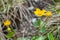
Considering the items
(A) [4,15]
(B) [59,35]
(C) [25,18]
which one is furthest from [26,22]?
(B) [59,35]

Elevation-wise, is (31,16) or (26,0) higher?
(26,0)

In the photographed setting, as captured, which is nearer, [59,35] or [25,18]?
[59,35]

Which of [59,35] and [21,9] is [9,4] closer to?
[21,9]

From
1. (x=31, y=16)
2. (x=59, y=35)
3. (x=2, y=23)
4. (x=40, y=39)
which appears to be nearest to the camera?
(x=40, y=39)

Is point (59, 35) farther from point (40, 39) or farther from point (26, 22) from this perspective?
point (26, 22)

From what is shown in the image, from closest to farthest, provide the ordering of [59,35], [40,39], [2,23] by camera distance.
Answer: [40,39], [59,35], [2,23]

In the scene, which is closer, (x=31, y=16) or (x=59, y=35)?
(x=59, y=35)

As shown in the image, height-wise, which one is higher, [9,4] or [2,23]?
[9,4]

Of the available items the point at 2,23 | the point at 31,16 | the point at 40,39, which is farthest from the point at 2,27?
the point at 40,39
